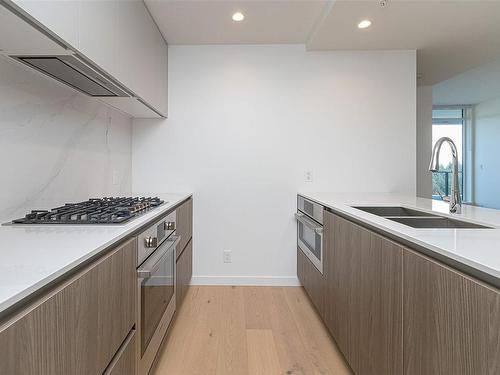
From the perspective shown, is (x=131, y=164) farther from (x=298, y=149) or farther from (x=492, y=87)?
(x=492, y=87)

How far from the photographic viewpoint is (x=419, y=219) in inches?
58.0

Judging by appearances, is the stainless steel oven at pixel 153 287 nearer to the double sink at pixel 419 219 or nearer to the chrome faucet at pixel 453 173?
the double sink at pixel 419 219

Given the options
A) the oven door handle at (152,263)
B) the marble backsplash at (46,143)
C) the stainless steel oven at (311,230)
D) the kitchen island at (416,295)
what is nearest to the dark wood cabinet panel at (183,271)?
the oven door handle at (152,263)

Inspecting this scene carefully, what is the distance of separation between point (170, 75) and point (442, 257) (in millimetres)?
2705

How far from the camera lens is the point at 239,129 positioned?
2.81m

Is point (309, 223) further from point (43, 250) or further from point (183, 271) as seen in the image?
point (43, 250)

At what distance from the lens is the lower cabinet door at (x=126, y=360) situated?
0.96m

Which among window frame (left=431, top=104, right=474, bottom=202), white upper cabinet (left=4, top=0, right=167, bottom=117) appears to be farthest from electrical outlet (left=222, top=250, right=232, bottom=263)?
window frame (left=431, top=104, right=474, bottom=202)

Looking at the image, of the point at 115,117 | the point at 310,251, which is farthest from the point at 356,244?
the point at 115,117

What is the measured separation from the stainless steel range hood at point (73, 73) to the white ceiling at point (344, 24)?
0.86 m

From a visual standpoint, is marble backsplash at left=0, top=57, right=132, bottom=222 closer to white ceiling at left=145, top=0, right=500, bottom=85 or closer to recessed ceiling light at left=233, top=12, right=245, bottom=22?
white ceiling at left=145, top=0, right=500, bottom=85

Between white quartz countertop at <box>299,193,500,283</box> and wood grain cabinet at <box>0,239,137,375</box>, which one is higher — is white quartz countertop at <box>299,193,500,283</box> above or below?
above

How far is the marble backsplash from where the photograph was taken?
50.0 inches

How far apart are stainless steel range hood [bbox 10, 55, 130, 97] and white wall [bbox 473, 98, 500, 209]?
26.0ft
